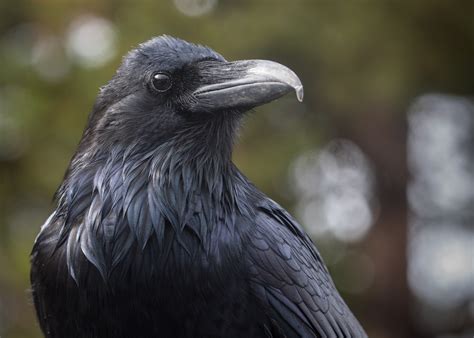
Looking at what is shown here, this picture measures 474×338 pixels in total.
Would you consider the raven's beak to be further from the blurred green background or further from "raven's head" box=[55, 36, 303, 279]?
the blurred green background

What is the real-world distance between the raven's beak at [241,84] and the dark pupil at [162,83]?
0.43 feet

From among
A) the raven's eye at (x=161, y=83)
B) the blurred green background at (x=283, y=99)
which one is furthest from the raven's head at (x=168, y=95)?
the blurred green background at (x=283, y=99)

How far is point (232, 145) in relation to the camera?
405 cm

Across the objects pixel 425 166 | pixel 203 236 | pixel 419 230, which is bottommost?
pixel 203 236

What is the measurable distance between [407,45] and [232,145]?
237 inches

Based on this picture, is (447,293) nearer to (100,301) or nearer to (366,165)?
(366,165)

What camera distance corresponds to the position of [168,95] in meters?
3.82

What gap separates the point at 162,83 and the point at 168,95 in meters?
0.06

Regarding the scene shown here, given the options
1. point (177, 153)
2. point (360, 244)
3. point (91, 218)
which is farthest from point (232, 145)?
point (360, 244)

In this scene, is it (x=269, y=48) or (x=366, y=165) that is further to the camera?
(x=366, y=165)

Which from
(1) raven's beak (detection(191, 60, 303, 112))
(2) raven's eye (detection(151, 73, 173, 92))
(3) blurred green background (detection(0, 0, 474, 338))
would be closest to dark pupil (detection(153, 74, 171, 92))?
(2) raven's eye (detection(151, 73, 173, 92))

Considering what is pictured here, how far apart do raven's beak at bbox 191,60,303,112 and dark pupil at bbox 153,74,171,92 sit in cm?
13

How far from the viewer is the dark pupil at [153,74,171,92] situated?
3.81 metres

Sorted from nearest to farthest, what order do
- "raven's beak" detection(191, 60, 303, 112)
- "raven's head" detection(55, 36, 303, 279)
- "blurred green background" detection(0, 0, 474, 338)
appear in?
"raven's beak" detection(191, 60, 303, 112) → "raven's head" detection(55, 36, 303, 279) → "blurred green background" detection(0, 0, 474, 338)
